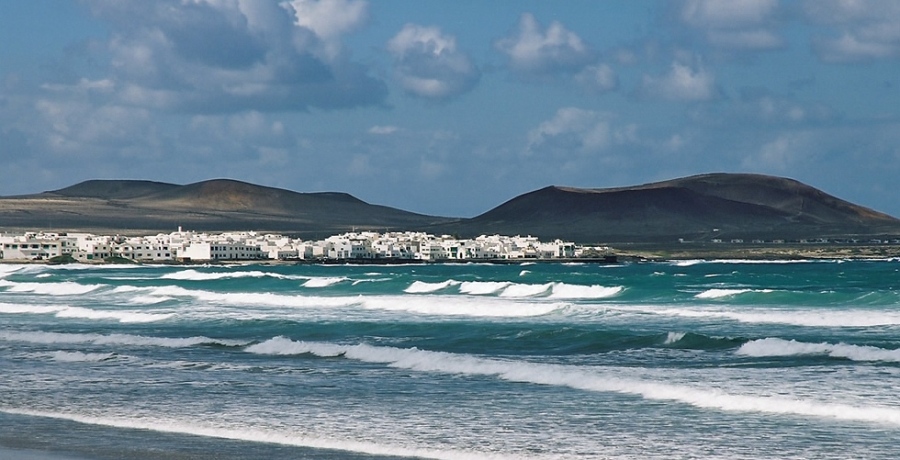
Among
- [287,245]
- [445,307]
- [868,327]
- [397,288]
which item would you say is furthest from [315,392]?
[287,245]

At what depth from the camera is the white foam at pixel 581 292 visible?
169 ft

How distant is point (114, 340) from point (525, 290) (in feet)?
96.2

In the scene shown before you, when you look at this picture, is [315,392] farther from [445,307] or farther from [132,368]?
[445,307]

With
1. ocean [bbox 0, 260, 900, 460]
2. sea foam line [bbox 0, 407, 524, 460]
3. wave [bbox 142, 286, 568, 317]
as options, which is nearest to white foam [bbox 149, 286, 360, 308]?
wave [bbox 142, 286, 568, 317]

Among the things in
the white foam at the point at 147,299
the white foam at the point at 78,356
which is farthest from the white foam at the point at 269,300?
the white foam at the point at 78,356

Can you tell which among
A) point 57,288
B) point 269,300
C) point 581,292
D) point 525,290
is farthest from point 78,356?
point 57,288

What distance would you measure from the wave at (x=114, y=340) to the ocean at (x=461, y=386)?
9 centimetres

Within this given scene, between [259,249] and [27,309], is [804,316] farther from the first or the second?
[259,249]

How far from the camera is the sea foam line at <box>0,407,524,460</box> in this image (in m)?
13.5

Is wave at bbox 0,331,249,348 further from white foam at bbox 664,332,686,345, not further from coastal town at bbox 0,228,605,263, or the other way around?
coastal town at bbox 0,228,605,263

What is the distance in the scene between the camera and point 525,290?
5584cm

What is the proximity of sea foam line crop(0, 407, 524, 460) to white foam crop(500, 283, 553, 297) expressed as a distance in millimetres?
37988

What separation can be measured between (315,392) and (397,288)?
43.7m

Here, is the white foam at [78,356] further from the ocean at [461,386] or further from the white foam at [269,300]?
the white foam at [269,300]
